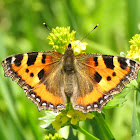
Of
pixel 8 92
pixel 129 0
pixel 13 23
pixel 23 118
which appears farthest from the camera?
pixel 13 23

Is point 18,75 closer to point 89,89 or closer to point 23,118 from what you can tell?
point 89,89

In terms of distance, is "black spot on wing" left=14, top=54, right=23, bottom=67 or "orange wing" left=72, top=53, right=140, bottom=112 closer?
"orange wing" left=72, top=53, right=140, bottom=112

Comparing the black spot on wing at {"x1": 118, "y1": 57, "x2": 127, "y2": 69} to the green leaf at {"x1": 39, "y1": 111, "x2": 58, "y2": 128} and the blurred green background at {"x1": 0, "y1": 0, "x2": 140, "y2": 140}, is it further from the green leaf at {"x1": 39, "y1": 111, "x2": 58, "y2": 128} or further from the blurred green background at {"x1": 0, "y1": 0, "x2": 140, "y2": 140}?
the blurred green background at {"x1": 0, "y1": 0, "x2": 140, "y2": 140}

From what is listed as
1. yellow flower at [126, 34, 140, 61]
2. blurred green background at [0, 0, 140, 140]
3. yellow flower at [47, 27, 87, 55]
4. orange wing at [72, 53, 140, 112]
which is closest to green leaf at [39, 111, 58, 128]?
orange wing at [72, 53, 140, 112]

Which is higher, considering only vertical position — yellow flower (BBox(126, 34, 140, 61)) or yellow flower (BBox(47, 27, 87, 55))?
yellow flower (BBox(47, 27, 87, 55))

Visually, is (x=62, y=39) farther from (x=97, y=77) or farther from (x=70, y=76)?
(x=97, y=77)

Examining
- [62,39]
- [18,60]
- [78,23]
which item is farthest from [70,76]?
[78,23]

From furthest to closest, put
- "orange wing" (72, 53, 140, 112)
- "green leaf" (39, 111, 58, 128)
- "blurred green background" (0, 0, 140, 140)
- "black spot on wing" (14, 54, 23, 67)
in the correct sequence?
1. "blurred green background" (0, 0, 140, 140)
2. "black spot on wing" (14, 54, 23, 67)
3. "green leaf" (39, 111, 58, 128)
4. "orange wing" (72, 53, 140, 112)

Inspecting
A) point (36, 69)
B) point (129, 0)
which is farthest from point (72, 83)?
point (129, 0)
